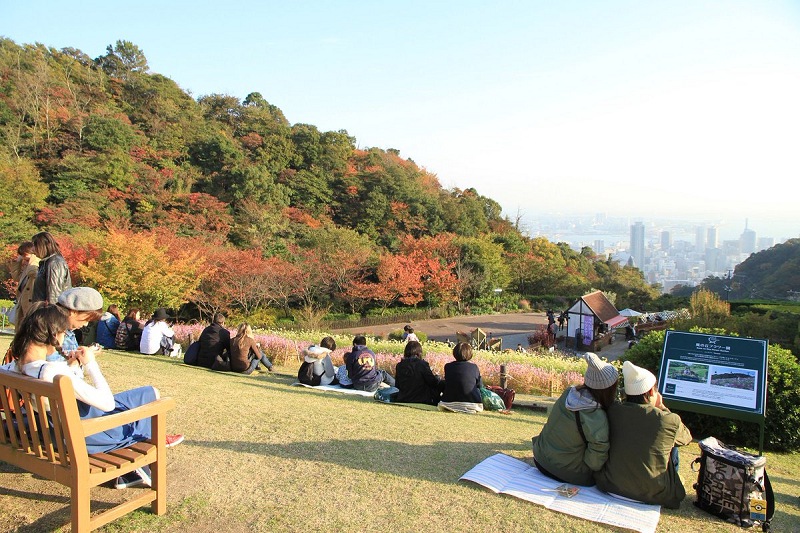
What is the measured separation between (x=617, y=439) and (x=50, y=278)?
5357 millimetres

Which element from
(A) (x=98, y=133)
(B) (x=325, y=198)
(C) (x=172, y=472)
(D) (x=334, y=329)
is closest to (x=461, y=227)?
(B) (x=325, y=198)

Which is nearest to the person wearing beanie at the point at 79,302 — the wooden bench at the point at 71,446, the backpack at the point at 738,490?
the wooden bench at the point at 71,446

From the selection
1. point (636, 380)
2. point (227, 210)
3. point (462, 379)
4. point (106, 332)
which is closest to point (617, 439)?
point (636, 380)

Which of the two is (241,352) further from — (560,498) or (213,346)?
(560,498)

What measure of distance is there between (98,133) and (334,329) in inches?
830

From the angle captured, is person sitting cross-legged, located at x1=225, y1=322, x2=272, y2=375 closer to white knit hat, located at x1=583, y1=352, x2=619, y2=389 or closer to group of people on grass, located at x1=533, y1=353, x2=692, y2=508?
group of people on grass, located at x1=533, y1=353, x2=692, y2=508

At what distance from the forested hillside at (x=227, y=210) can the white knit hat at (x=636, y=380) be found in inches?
726

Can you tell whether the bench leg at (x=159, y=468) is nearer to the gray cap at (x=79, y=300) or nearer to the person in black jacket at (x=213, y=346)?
the gray cap at (x=79, y=300)

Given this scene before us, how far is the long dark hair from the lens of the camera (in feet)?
9.87

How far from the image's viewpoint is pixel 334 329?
994 inches

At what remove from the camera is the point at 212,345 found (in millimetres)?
8617

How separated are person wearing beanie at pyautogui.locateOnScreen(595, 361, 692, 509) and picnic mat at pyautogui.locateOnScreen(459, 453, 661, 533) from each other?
94mm

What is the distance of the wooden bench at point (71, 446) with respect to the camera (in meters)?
2.61

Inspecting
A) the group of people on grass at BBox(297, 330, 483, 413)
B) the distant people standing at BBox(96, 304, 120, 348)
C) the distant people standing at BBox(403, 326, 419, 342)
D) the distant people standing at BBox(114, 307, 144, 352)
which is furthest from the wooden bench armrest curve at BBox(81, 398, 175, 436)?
the distant people standing at BBox(96, 304, 120, 348)
